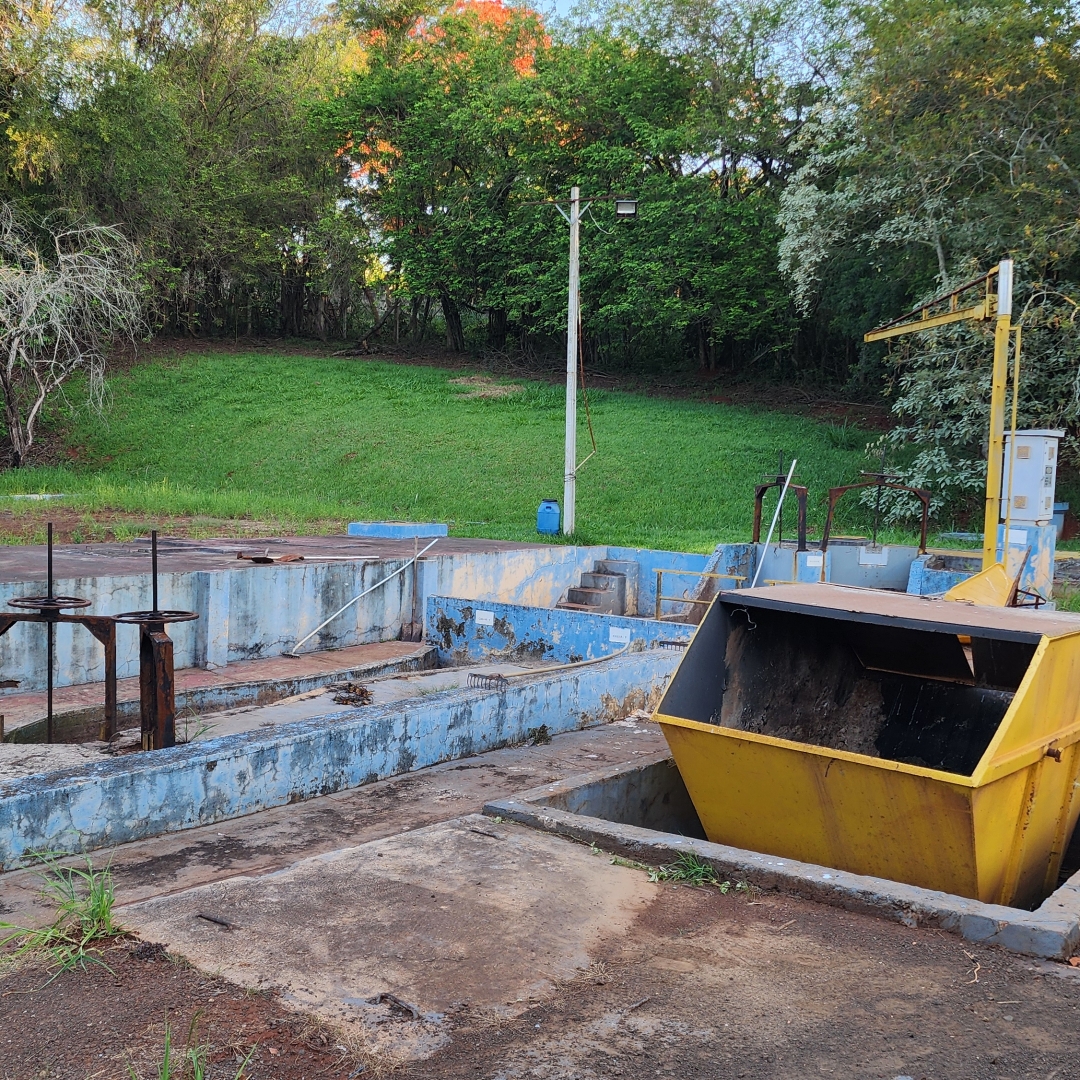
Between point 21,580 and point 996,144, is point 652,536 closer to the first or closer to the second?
point 996,144

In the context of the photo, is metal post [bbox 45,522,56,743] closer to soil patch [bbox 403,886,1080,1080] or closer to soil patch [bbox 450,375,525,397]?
soil patch [bbox 403,886,1080,1080]

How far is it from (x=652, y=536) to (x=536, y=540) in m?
2.96

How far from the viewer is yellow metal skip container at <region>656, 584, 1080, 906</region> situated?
5.30 m

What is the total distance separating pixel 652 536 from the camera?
66.8ft

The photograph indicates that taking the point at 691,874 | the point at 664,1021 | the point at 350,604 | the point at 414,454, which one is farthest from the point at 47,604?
the point at 414,454

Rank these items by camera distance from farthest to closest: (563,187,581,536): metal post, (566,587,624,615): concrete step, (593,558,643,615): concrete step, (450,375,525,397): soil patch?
(450,375,525,397): soil patch, (563,187,581,536): metal post, (593,558,643,615): concrete step, (566,587,624,615): concrete step

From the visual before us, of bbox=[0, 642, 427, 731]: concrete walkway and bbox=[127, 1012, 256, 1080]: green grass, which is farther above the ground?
bbox=[127, 1012, 256, 1080]: green grass

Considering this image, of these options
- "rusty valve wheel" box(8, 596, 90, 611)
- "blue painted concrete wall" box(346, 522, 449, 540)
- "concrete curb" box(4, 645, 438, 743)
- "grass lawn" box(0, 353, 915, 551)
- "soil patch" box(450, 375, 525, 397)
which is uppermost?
"soil patch" box(450, 375, 525, 397)

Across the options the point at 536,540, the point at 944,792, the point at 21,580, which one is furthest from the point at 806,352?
the point at 944,792

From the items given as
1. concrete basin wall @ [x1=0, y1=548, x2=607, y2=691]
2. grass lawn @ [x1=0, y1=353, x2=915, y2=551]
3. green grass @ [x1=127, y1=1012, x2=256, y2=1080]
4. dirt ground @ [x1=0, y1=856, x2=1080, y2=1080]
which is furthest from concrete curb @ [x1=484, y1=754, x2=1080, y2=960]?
grass lawn @ [x1=0, y1=353, x2=915, y2=551]

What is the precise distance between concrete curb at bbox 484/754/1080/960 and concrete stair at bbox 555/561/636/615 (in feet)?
35.7

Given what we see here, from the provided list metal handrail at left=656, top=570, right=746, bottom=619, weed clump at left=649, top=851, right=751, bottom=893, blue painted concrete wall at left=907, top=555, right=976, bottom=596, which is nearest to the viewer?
weed clump at left=649, top=851, right=751, bottom=893

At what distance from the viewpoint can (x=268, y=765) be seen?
237 inches

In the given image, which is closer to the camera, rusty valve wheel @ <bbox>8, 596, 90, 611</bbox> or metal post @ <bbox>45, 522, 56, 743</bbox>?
rusty valve wheel @ <bbox>8, 596, 90, 611</bbox>
